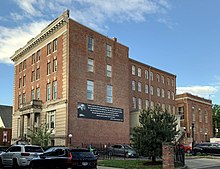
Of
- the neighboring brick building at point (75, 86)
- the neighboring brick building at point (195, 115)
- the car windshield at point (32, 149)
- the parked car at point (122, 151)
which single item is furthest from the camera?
the neighboring brick building at point (195, 115)

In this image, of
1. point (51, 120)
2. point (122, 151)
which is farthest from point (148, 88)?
point (122, 151)

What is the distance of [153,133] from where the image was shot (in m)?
22.9

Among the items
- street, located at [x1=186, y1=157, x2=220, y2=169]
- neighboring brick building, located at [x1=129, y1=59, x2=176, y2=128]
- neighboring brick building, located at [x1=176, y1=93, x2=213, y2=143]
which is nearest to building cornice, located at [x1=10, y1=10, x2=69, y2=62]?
neighboring brick building, located at [x1=129, y1=59, x2=176, y2=128]

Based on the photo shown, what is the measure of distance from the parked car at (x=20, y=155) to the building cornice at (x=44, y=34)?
24014mm

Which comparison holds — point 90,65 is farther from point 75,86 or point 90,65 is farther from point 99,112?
point 99,112

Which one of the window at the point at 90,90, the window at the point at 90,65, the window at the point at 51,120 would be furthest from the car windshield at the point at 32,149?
the window at the point at 90,65

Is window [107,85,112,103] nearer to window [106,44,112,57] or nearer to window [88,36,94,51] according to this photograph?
window [106,44,112,57]

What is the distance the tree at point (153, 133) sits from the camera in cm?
2270

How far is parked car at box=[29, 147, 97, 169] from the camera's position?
629 inches

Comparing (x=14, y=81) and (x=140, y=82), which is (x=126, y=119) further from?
(x=14, y=81)

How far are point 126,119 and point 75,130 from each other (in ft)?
35.1

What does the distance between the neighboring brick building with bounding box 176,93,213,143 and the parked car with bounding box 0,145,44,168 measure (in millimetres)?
52964

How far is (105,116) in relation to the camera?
4491cm

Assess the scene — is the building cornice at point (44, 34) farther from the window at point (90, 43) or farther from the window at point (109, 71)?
the window at point (109, 71)
